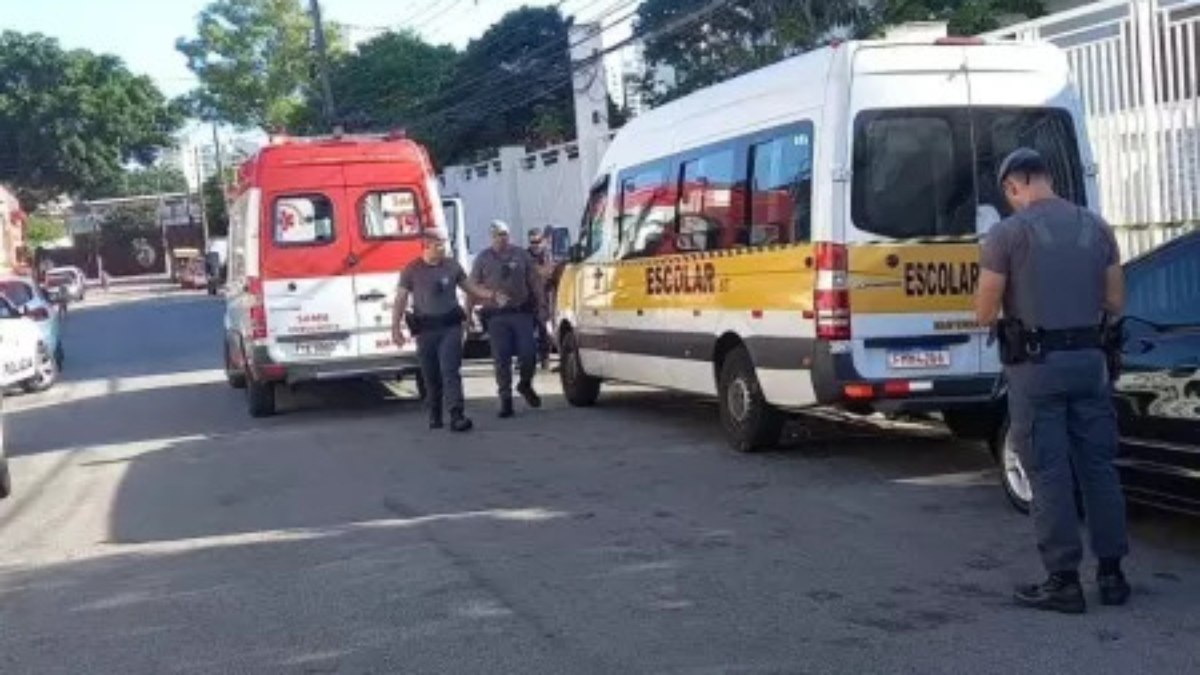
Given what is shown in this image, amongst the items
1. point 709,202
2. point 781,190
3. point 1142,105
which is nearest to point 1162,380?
point 781,190

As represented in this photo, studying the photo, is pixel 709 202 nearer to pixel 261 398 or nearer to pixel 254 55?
pixel 261 398

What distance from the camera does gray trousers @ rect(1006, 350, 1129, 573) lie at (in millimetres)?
5668

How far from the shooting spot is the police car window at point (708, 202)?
9.91 meters

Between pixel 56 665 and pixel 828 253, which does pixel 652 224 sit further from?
pixel 56 665

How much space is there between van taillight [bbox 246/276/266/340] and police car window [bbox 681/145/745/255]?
14.8 ft

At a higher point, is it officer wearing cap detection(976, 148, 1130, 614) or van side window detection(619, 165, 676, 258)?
van side window detection(619, 165, 676, 258)

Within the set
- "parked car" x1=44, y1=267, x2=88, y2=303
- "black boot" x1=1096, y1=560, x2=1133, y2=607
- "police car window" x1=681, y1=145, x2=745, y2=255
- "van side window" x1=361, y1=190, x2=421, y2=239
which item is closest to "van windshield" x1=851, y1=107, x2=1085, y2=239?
"police car window" x1=681, y1=145, x2=745, y2=255

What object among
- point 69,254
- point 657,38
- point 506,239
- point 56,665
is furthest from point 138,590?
point 69,254

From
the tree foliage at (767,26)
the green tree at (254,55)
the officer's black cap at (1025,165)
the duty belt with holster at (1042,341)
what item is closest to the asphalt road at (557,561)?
the duty belt with holster at (1042,341)

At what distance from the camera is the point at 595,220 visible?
1269 cm

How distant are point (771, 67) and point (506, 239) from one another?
4048mm

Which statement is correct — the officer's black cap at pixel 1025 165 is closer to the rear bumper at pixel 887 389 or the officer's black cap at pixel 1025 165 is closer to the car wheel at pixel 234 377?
the rear bumper at pixel 887 389

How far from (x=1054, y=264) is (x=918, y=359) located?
3.12 metres

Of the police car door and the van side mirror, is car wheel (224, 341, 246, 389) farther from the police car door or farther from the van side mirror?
the police car door
